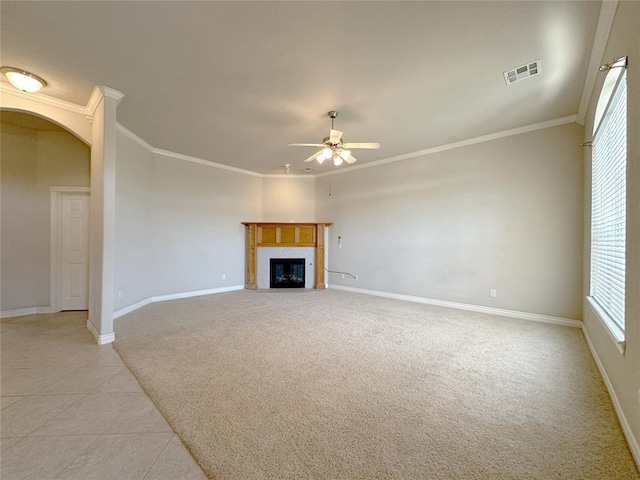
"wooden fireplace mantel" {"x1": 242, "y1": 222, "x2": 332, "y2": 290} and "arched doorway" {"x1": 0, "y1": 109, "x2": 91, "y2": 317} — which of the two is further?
"wooden fireplace mantel" {"x1": 242, "y1": 222, "x2": 332, "y2": 290}

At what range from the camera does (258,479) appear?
1.37m

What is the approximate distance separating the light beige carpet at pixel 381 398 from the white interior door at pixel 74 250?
1.70 metres

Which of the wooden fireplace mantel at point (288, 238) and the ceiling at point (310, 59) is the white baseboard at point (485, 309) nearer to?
the wooden fireplace mantel at point (288, 238)

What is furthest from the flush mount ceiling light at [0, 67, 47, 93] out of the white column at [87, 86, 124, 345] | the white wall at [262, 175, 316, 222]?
the white wall at [262, 175, 316, 222]

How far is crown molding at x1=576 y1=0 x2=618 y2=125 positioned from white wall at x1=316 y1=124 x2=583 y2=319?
0.90 metres

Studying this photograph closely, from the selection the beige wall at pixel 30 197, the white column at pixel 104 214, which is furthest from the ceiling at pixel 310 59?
the beige wall at pixel 30 197

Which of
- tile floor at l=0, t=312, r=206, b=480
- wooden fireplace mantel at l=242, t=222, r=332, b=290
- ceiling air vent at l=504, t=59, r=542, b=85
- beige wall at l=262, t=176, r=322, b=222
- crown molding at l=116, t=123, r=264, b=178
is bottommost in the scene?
tile floor at l=0, t=312, r=206, b=480

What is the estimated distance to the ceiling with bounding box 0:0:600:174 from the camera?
2092 millimetres

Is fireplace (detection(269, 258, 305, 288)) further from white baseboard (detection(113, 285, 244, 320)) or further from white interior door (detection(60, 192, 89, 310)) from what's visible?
white interior door (detection(60, 192, 89, 310))

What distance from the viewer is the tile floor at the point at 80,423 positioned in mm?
1452

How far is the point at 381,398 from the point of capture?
6.87ft

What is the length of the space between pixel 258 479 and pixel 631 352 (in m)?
2.29

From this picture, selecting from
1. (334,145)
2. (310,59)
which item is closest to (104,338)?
(334,145)

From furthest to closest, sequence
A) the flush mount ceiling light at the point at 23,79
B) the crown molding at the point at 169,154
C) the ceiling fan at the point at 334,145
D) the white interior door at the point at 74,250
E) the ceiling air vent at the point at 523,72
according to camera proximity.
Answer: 1. the white interior door at the point at 74,250
2. the crown molding at the point at 169,154
3. the ceiling fan at the point at 334,145
4. the flush mount ceiling light at the point at 23,79
5. the ceiling air vent at the point at 523,72
